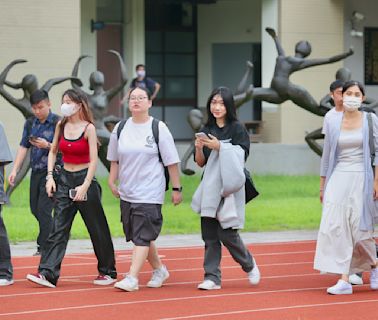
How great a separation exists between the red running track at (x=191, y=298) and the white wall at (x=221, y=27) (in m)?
18.2

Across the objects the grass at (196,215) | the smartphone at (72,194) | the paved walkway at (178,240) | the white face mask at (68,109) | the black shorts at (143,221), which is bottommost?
the grass at (196,215)

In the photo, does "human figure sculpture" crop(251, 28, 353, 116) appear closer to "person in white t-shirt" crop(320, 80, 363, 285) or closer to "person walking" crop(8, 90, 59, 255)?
"person walking" crop(8, 90, 59, 255)

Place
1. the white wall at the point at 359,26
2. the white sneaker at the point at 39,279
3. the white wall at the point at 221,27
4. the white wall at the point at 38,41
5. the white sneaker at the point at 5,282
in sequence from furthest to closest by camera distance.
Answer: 1. the white wall at the point at 221,27
2. the white wall at the point at 359,26
3. the white wall at the point at 38,41
4. the white sneaker at the point at 5,282
5. the white sneaker at the point at 39,279

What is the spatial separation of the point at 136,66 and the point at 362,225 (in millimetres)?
17636

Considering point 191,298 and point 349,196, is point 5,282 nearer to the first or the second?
point 191,298

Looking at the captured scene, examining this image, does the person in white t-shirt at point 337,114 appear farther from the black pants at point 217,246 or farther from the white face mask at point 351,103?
the black pants at point 217,246

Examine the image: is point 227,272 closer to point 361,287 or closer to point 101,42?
point 361,287

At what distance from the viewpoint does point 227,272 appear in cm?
1266

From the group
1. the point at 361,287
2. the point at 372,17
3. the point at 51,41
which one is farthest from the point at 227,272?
the point at 372,17

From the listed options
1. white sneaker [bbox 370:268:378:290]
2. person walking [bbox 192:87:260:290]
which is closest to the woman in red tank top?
person walking [bbox 192:87:260:290]

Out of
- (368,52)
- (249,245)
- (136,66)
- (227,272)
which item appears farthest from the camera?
(368,52)

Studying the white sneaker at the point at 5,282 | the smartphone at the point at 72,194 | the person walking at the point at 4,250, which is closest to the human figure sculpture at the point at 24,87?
the person walking at the point at 4,250

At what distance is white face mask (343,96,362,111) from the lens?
11.0 metres

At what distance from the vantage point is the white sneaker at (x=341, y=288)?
35.3 ft
